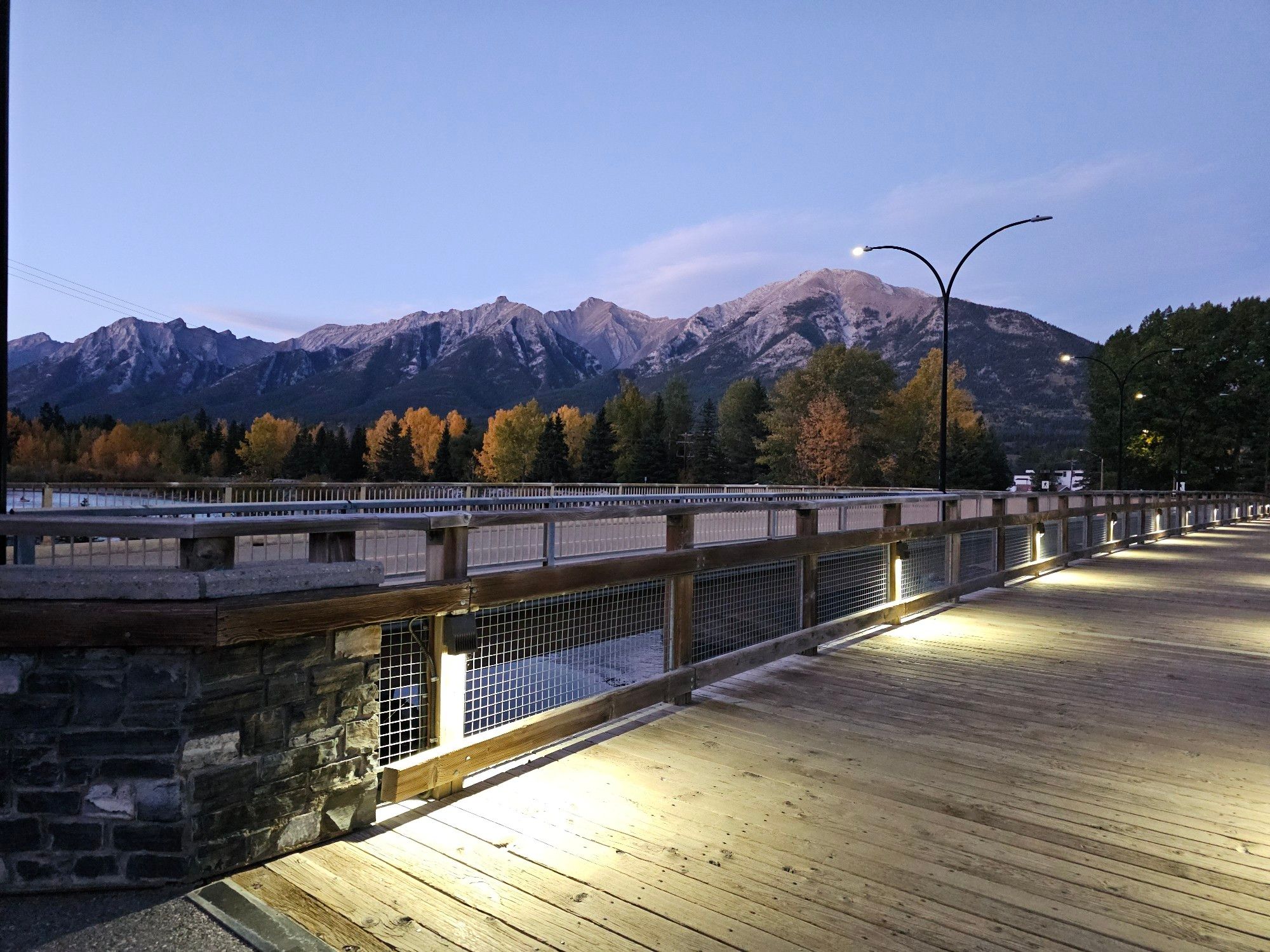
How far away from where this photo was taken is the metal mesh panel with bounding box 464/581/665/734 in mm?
4555

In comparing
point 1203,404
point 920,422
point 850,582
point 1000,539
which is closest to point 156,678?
point 850,582

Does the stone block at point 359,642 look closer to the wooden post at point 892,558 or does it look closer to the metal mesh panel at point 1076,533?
the wooden post at point 892,558

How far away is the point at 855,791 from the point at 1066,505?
12.7 meters

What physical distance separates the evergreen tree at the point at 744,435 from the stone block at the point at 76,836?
78.1 meters

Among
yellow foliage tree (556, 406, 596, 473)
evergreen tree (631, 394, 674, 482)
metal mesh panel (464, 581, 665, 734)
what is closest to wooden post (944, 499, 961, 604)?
metal mesh panel (464, 581, 665, 734)

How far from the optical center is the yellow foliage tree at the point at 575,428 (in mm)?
92938

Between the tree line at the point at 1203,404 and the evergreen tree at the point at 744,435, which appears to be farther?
the evergreen tree at the point at 744,435

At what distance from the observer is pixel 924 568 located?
34.6 ft

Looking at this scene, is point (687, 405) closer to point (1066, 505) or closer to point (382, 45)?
point (382, 45)

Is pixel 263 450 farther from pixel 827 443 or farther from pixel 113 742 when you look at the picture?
pixel 113 742

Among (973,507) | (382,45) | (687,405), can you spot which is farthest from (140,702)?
(687,405)

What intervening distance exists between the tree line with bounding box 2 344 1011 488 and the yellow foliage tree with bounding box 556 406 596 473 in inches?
8.7

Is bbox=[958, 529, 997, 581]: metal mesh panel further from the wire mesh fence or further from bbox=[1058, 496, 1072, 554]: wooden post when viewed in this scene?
the wire mesh fence

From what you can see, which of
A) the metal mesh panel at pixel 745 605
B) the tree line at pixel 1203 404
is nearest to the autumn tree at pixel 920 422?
the tree line at pixel 1203 404
